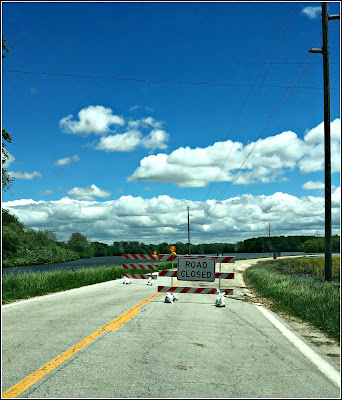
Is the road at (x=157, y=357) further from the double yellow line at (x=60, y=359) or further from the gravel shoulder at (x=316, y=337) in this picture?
the gravel shoulder at (x=316, y=337)

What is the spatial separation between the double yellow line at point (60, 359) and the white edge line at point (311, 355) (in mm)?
3345

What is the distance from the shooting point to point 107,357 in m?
6.15

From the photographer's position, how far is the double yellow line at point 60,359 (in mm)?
4735

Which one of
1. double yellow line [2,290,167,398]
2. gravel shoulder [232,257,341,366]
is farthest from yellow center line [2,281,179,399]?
gravel shoulder [232,257,341,366]

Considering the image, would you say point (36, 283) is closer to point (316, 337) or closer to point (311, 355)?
point (316, 337)

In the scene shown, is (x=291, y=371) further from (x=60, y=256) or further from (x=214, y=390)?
(x=60, y=256)

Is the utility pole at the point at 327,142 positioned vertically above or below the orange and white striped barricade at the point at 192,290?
above

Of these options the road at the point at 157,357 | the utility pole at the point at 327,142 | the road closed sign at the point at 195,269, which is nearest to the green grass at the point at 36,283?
the road at the point at 157,357

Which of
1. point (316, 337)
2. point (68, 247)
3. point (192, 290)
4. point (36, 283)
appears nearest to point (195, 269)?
point (192, 290)

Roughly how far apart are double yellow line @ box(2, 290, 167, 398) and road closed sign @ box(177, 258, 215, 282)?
309cm

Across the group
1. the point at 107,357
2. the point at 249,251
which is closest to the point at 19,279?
the point at 107,357

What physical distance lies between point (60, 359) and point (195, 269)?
7.47m

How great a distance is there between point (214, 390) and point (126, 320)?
496 cm

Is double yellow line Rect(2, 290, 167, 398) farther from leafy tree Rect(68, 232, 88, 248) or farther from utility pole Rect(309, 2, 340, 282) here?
leafy tree Rect(68, 232, 88, 248)
